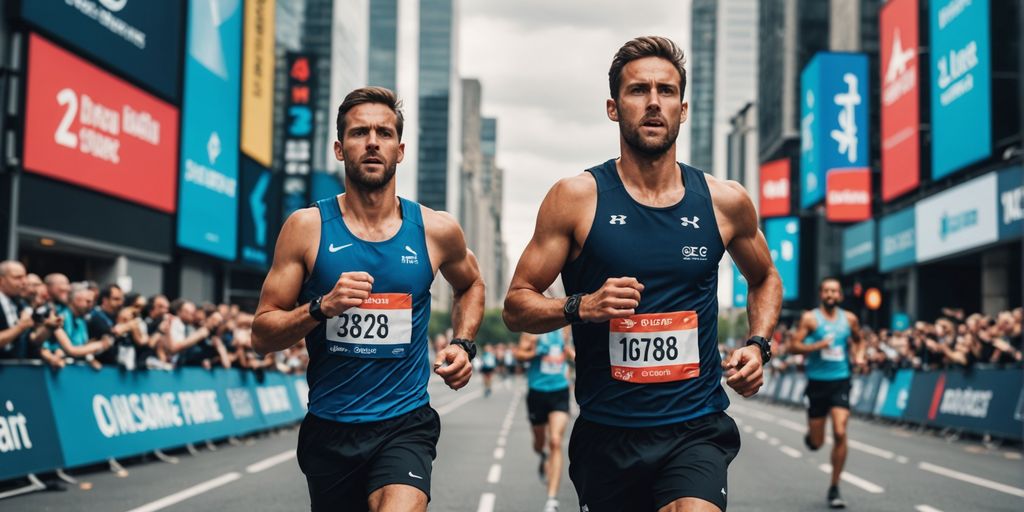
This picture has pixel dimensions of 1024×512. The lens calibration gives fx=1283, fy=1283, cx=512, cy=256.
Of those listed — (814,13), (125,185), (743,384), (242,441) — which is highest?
(814,13)

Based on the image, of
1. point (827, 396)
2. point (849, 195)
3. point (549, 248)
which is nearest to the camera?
point (549, 248)

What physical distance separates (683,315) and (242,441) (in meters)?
15.0

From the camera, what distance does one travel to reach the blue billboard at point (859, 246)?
45.1 m

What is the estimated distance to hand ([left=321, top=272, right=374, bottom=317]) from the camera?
4543 millimetres

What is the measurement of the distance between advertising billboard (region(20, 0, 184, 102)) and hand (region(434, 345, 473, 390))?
60.4ft

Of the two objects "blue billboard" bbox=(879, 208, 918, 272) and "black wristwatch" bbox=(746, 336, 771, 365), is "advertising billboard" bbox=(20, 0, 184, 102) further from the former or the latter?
"blue billboard" bbox=(879, 208, 918, 272)

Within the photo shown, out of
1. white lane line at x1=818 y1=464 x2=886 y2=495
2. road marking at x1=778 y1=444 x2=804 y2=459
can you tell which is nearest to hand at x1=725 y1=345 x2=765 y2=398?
white lane line at x1=818 y1=464 x2=886 y2=495

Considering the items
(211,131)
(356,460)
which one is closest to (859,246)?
(211,131)

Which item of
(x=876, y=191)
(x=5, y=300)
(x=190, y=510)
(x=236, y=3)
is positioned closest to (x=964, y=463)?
(x=190, y=510)

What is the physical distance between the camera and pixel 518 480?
13453 millimetres

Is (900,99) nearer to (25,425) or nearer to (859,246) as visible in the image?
(859,246)

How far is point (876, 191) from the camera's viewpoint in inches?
2242

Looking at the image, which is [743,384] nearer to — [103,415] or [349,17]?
[103,415]

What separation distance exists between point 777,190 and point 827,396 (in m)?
54.3
